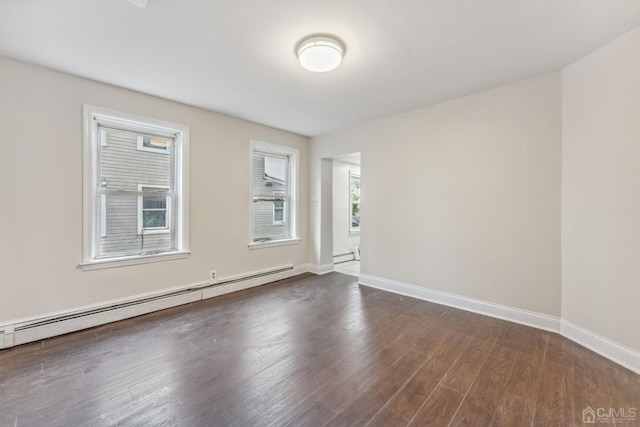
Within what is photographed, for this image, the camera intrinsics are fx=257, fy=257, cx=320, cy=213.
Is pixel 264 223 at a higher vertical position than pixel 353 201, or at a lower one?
lower

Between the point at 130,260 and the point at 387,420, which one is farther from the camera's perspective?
the point at 130,260

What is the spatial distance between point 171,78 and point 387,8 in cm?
223

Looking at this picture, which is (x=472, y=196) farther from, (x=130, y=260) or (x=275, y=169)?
(x=130, y=260)

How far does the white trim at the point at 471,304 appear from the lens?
265 cm

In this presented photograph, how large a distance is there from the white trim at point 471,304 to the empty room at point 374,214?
0.02m

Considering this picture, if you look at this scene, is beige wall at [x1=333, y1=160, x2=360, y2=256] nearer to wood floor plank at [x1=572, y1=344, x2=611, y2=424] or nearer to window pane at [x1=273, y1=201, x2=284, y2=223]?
window pane at [x1=273, y1=201, x2=284, y2=223]

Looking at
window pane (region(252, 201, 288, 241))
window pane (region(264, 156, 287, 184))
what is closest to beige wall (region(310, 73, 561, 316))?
window pane (region(264, 156, 287, 184))

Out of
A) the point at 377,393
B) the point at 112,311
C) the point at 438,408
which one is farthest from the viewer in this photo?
the point at 112,311

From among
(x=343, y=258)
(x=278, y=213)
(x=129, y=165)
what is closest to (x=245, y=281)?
(x=278, y=213)

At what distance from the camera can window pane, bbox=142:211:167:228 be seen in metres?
3.23

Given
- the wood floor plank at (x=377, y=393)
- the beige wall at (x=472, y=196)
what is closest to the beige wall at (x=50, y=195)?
the wood floor plank at (x=377, y=393)

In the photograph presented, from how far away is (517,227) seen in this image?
2.80m

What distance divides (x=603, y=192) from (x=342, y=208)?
434 cm

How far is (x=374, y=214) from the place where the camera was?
161 inches
